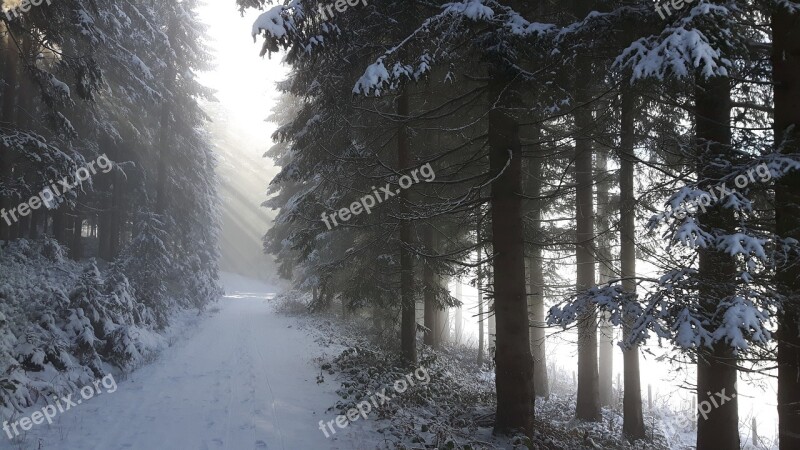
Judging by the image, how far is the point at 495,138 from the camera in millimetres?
6977

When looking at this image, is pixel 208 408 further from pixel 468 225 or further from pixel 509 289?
pixel 468 225

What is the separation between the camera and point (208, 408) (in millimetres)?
7891

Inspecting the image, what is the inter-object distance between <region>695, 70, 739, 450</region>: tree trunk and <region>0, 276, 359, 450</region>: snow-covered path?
502 centimetres

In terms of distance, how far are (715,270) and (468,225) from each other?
620 cm

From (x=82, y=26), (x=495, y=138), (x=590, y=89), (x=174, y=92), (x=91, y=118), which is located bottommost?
(x=495, y=138)

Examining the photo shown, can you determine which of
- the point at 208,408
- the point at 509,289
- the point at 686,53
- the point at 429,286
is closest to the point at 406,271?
the point at 429,286

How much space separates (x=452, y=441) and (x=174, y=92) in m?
23.5

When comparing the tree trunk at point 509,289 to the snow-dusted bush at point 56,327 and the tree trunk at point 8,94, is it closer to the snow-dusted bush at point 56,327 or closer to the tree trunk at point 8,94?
the snow-dusted bush at point 56,327

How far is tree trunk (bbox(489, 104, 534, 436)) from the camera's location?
6.52 m

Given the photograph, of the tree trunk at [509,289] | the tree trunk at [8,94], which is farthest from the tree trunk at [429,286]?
the tree trunk at [8,94]

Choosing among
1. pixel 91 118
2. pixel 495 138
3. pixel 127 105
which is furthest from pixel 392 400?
pixel 127 105

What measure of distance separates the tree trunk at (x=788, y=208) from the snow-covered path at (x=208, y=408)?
18.4 ft

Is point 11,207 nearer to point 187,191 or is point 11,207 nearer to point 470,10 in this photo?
point 187,191

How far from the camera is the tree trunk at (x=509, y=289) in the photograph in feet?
21.4
